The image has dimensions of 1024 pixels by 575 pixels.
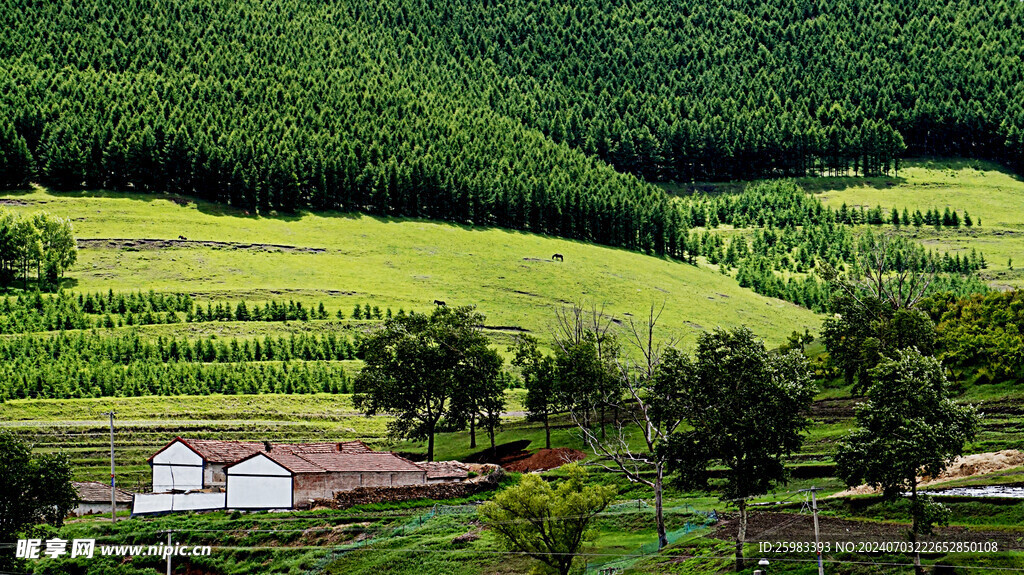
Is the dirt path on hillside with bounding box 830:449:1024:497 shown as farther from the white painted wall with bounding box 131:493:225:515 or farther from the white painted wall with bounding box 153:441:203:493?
the white painted wall with bounding box 153:441:203:493

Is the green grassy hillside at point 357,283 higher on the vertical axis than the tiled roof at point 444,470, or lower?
higher

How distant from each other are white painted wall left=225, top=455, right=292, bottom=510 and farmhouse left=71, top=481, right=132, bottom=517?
10.7 metres

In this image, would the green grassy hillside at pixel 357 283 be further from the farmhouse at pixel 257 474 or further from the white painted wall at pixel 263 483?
the white painted wall at pixel 263 483

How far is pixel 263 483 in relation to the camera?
279 ft

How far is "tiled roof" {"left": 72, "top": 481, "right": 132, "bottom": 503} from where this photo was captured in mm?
87562

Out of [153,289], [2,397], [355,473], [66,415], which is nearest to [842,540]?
[355,473]

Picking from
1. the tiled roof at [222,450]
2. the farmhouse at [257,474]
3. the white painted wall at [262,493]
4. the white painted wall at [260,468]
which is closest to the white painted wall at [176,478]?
the farmhouse at [257,474]

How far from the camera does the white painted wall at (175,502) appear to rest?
85188 mm

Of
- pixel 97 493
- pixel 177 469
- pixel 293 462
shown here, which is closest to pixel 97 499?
pixel 97 493

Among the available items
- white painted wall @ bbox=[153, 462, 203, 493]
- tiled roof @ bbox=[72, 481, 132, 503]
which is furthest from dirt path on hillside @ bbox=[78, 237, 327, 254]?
white painted wall @ bbox=[153, 462, 203, 493]

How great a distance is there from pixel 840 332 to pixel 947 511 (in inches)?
1896

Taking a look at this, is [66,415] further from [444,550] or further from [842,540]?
[842,540]

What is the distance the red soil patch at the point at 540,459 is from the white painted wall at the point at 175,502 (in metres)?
26.2

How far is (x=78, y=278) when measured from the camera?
176 m
